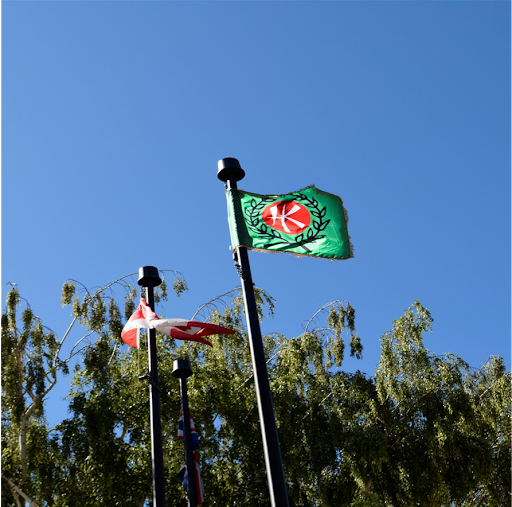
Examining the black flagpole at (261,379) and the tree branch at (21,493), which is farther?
the tree branch at (21,493)

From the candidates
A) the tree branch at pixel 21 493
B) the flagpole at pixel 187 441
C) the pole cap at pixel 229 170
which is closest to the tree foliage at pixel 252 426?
the tree branch at pixel 21 493

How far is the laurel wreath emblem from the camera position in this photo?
6482 millimetres

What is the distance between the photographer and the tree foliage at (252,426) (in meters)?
14.7

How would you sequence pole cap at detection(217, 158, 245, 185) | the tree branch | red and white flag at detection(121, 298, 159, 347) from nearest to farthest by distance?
pole cap at detection(217, 158, 245, 185)
red and white flag at detection(121, 298, 159, 347)
the tree branch

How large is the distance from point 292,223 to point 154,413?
148 inches

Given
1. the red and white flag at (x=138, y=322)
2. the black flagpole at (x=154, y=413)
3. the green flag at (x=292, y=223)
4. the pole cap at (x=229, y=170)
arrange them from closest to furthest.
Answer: the green flag at (x=292, y=223) < the pole cap at (x=229, y=170) < the black flagpole at (x=154, y=413) < the red and white flag at (x=138, y=322)

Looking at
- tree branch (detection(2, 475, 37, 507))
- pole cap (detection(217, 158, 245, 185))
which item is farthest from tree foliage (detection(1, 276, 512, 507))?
pole cap (detection(217, 158, 245, 185))

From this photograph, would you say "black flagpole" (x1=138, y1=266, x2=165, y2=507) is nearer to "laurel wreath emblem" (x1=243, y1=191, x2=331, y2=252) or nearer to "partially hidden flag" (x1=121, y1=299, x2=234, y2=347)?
"partially hidden flag" (x1=121, y1=299, x2=234, y2=347)

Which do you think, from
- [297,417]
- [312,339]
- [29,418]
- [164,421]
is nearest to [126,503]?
[164,421]

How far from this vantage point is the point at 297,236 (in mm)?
6574

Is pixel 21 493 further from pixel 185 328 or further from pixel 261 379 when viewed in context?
pixel 261 379

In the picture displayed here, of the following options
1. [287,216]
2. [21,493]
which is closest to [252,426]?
[21,493]

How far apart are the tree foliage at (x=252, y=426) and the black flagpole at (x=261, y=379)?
31.2 feet

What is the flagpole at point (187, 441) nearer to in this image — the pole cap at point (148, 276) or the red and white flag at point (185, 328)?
the pole cap at point (148, 276)
